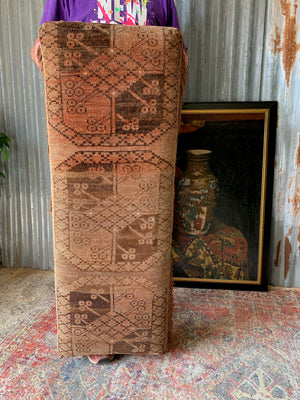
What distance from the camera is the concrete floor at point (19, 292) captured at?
1956mm

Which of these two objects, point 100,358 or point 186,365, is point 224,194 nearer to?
point 186,365

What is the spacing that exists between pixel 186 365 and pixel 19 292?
142 centimetres

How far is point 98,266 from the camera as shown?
1452 millimetres

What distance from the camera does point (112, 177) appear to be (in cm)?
137

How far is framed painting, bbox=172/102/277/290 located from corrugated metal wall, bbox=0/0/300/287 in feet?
0.42

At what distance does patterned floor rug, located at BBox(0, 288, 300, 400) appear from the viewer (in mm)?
1368

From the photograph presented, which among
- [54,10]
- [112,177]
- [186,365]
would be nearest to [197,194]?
[112,177]

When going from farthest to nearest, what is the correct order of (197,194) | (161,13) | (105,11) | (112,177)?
(197,194), (161,13), (105,11), (112,177)

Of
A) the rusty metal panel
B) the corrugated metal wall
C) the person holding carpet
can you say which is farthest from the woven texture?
the rusty metal panel

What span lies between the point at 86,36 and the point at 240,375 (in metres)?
1.70

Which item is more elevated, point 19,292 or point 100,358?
point 100,358

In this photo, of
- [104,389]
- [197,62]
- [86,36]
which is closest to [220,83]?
[197,62]

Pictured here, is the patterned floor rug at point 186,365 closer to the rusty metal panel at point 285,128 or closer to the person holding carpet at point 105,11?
the rusty metal panel at point 285,128

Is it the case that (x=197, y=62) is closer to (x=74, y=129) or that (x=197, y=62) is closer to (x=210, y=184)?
(x=210, y=184)
